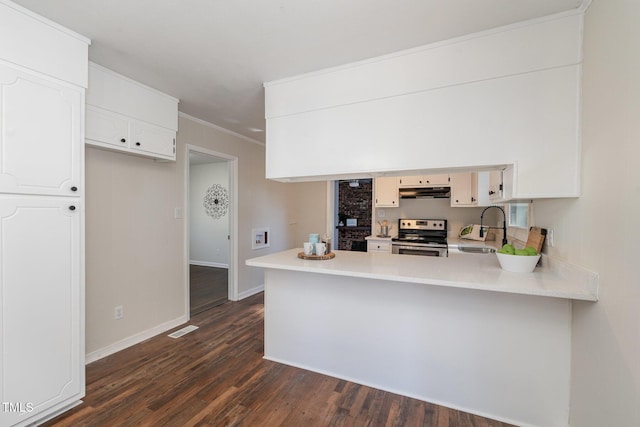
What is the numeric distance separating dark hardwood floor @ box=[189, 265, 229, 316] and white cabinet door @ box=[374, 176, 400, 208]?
2870mm

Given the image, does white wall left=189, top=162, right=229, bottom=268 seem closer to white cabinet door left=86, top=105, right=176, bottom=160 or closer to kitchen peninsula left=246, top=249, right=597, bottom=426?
white cabinet door left=86, top=105, right=176, bottom=160

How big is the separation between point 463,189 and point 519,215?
1.48 metres

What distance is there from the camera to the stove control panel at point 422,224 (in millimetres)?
4487

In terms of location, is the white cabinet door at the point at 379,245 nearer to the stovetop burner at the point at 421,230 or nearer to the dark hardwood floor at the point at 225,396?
the stovetop burner at the point at 421,230

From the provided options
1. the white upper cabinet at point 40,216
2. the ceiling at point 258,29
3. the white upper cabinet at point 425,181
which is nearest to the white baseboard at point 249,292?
the white upper cabinet at point 40,216

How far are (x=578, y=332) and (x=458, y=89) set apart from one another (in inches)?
61.7

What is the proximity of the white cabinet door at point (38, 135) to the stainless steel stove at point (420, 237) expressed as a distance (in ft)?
12.3

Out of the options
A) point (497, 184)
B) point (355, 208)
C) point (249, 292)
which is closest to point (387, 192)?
point (355, 208)

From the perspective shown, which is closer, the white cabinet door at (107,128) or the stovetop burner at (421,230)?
the white cabinet door at (107,128)

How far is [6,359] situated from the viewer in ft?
5.10

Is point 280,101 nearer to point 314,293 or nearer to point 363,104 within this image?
point 363,104

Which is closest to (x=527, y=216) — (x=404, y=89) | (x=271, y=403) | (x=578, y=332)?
(x=578, y=332)

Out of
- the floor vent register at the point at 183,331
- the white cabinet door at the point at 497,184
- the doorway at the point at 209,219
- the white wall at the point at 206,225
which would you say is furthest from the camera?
the white wall at the point at 206,225

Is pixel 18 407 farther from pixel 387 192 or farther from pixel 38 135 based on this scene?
pixel 387 192
